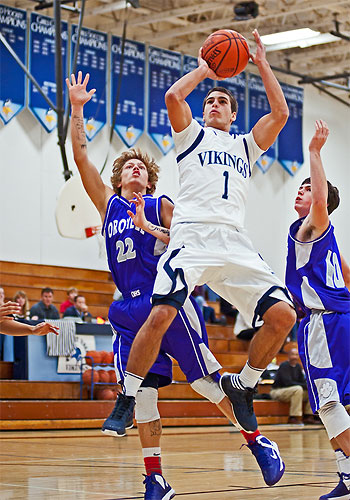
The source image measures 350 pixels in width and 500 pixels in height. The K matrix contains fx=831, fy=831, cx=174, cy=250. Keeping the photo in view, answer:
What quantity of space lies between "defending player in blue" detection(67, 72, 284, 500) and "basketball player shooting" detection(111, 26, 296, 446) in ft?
0.63

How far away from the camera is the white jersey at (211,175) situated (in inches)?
169

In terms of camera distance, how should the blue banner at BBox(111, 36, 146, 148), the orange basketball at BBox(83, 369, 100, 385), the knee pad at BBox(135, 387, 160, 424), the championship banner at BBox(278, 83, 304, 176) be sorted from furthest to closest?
1. the championship banner at BBox(278, 83, 304, 176)
2. the blue banner at BBox(111, 36, 146, 148)
3. the orange basketball at BBox(83, 369, 100, 385)
4. the knee pad at BBox(135, 387, 160, 424)

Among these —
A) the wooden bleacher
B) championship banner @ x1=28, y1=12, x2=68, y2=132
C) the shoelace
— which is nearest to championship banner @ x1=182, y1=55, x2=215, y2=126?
championship banner @ x1=28, y1=12, x2=68, y2=132

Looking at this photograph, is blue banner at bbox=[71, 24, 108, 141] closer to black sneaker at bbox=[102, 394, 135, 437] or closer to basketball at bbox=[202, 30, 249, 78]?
basketball at bbox=[202, 30, 249, 78]

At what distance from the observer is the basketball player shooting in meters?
4.08

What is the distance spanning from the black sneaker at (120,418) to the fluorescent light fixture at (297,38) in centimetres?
1493

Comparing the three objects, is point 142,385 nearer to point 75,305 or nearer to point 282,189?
point 75,305

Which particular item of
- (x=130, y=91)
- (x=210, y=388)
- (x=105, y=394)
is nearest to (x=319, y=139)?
(x=210, y=388)

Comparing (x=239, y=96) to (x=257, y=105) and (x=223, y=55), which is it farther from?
(x=223, y=55)

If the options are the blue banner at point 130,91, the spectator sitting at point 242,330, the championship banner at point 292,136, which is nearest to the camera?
the spectator sitting at point 242,330

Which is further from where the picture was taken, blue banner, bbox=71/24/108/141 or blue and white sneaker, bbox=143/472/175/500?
blue banner, bbox=71/24/108/141

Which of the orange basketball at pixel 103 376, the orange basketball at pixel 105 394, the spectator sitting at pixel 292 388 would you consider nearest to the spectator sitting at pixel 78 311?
the orange basketball at pixel 103 376

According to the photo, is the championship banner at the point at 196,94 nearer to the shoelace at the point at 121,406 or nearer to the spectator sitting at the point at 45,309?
the spectator sitting at the point at 45,309

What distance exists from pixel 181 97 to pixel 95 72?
12916 mm
